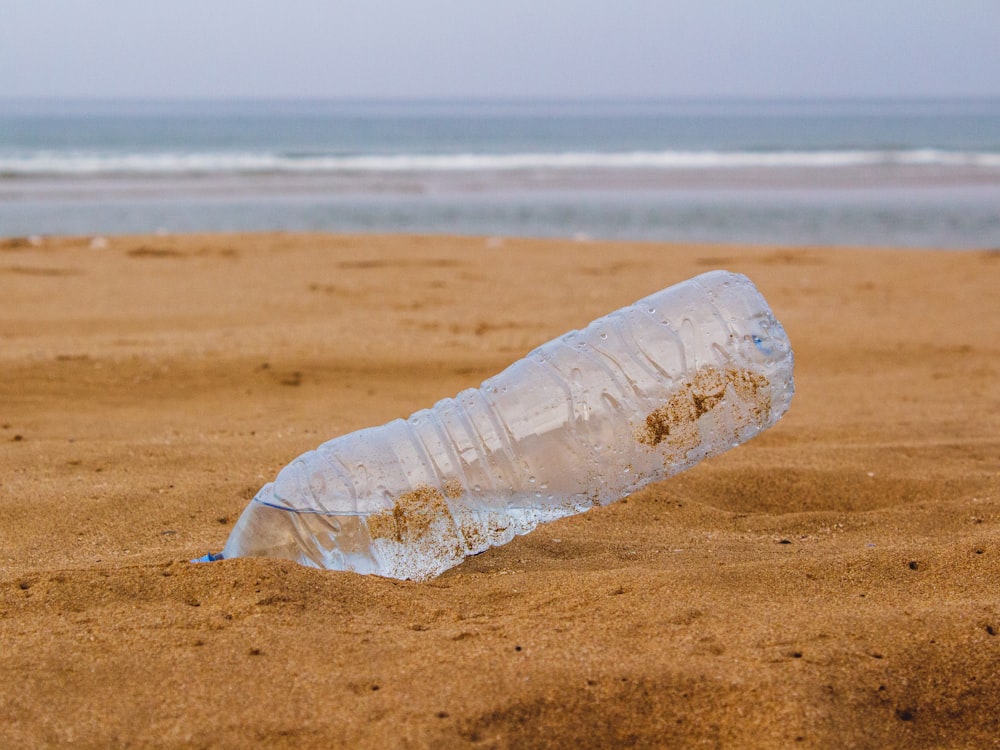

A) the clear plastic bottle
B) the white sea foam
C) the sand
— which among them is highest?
the clear plastic bottle

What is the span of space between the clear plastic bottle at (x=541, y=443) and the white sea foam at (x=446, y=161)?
1962cm

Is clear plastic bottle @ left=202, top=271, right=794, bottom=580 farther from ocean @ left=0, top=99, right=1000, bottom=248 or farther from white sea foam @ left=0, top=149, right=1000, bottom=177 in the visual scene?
white sea foam @ left=0, top=149, right=1000, bottom=177

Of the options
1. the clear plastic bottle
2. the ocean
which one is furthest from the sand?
the ocean

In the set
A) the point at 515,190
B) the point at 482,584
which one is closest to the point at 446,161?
the point at 515,190

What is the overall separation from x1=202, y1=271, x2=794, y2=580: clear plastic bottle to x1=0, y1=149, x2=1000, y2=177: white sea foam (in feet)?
64.4

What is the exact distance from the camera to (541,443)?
7.84 ft

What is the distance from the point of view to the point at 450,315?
655 centimetres

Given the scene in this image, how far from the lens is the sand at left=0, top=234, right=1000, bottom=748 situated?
1697mm

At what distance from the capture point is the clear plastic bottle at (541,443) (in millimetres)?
2260

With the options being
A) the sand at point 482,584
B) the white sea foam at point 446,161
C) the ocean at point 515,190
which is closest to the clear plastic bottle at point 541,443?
the sand at point 482,584

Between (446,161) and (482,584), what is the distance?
2390 cm

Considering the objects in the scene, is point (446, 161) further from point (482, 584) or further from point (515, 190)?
point (482, 584)

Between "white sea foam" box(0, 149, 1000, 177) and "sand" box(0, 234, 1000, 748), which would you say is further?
"white sea foam" box(0, 149, 1000, 177)

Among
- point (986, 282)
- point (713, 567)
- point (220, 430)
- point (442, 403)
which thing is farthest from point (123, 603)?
point (986, 282)
